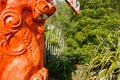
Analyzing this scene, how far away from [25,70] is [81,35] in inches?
134

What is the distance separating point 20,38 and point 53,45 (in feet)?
11.5

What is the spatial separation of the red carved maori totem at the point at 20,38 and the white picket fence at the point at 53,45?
3.15 meters

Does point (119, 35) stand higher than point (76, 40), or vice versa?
point (119, 35)

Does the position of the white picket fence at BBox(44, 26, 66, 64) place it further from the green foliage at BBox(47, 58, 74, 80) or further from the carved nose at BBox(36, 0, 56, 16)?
the carved nose at BBox(36, 0, 56, 16)

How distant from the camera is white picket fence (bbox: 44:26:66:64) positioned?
18.3 ft

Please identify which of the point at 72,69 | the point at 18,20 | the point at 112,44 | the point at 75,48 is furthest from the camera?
the point at 75,48

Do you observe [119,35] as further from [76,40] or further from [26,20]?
[76,40]

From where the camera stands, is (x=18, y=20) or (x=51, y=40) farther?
(x=51, y=40)

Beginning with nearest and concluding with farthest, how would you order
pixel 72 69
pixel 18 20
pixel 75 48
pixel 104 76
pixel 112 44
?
1. pixel 18 20
2. pixel 104 76
3. pixel 112 44
4. pixel 72 69
5. pixel 75 48

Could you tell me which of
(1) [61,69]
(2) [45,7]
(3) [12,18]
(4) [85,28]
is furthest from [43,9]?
(4) [85,28]

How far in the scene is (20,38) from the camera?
7.38ft

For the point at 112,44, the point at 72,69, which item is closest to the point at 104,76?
the point at 112,44

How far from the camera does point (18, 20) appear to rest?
7.26ft

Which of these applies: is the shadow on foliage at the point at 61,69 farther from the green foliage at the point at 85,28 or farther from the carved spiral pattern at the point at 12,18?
the carved spiral pattern at the point at 12,18
